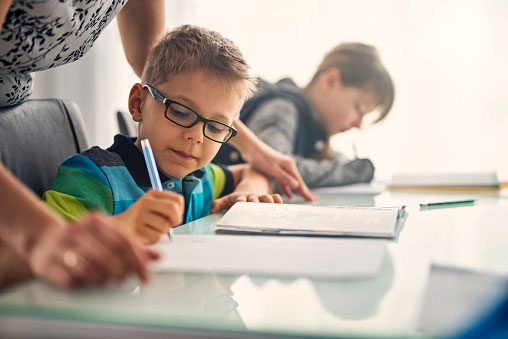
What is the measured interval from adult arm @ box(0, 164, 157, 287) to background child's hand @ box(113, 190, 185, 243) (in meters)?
0.13

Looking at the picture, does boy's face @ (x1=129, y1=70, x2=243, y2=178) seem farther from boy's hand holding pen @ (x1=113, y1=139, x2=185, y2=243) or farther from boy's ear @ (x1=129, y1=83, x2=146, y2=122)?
boy's hand holding pen @ (x1=113, y1=139, x2=185, y2=243)

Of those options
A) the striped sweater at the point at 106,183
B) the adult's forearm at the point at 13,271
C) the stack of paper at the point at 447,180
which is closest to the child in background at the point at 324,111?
the stack of paper at the point at 447,180

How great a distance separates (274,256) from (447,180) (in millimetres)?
1056

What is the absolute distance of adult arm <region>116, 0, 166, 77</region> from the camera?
1.10 m

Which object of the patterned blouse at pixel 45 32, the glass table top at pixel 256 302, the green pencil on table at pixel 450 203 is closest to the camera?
the glass table top at pixel 256 302

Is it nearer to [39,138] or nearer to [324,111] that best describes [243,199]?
[39,138]

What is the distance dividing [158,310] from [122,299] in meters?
0.03

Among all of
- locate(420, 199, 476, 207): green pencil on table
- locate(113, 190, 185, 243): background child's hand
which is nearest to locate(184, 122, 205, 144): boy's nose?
locate(113, 190, 185, 243): background child's hand

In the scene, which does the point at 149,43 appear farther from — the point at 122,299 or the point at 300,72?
the point at 300,72

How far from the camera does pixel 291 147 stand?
5.28 ft

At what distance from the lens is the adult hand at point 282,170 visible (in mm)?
1246

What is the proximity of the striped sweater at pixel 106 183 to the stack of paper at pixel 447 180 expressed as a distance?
2.24 ft

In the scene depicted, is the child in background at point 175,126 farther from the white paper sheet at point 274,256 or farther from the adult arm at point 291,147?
the adult arm at point 291,147

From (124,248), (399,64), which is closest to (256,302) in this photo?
(124,248)
